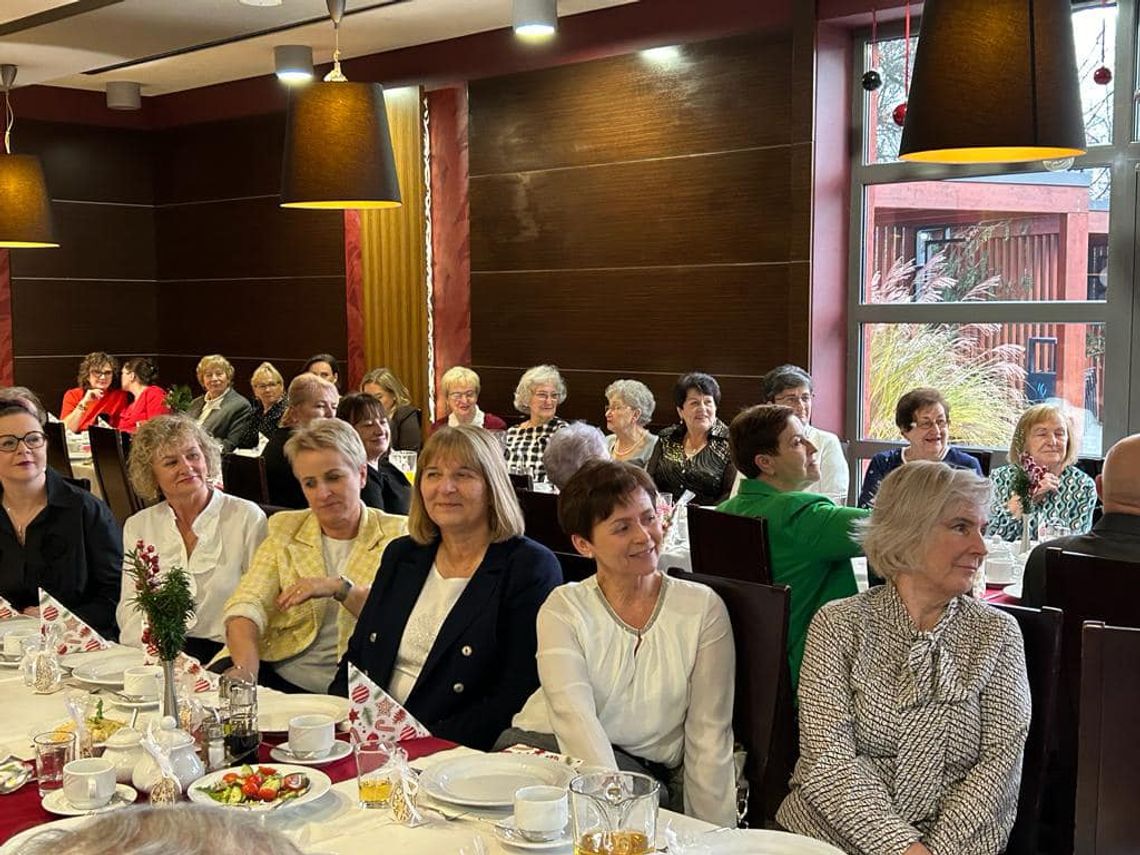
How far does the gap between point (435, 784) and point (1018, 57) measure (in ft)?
5.57

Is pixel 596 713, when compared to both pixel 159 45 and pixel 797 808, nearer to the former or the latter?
pixel 797 808

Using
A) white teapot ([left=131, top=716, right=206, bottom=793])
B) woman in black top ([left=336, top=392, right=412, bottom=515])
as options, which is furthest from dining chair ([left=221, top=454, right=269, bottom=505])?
white teapot ([left=131, top=716, right=206, bottom=793])

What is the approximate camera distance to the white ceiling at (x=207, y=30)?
6715 mm

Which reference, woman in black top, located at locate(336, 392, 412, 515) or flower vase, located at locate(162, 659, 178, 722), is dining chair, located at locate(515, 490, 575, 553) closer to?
woman in black top, located at locate(336, 392, 412, 515)

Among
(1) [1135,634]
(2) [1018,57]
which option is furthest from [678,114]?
(1) [1135,634]

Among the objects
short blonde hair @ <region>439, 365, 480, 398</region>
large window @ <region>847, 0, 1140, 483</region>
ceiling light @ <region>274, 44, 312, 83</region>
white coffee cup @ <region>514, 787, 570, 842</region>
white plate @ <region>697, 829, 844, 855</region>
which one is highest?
ceiling light @ <region>274, 44, 312, 83</region>

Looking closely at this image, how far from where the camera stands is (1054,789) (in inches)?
121

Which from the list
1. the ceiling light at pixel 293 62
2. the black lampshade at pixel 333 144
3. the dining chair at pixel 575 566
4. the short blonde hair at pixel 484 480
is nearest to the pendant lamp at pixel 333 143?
the black lampshade at pixel 333 144

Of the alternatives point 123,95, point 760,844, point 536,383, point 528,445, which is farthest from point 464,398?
point 760,844

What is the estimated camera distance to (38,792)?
2.34 m

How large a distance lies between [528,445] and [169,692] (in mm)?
4728

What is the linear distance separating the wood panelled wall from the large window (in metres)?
0.41

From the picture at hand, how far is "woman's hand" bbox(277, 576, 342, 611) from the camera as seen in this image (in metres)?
3.29

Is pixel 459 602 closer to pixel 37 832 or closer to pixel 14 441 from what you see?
pixel 14 441
